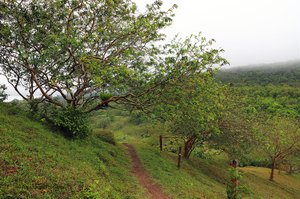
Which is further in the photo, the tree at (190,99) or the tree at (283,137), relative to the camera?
the tree at (283,137)

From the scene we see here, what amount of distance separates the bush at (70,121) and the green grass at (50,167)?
82 centimetres

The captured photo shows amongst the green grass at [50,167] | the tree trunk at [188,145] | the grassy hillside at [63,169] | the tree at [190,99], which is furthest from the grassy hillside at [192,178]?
the tree at [190,99]

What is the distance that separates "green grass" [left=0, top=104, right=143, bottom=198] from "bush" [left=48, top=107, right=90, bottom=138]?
0.82m

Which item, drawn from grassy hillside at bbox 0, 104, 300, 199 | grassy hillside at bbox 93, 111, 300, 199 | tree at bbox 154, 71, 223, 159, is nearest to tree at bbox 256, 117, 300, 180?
grassy hillside at bbox 93, 111, 300, 199

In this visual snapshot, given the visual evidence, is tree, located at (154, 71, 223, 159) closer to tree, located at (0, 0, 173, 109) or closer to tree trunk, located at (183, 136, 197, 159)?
tree, located at (0, 0, 173, 109)

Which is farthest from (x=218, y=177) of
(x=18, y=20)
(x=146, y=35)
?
(x=18, y=20)

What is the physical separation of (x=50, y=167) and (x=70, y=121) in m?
8.00

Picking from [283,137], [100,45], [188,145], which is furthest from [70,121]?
[283,137]

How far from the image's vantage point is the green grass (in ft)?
33.7

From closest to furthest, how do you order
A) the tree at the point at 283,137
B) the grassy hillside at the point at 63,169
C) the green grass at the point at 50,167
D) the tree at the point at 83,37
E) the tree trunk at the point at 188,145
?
the green grass at the point at 50,167 < the grassy hillside at the point at 63,169 < the tree at the point at 83,37 < the tree trunk at the point at 188,145 < the tree at the point at 283,137

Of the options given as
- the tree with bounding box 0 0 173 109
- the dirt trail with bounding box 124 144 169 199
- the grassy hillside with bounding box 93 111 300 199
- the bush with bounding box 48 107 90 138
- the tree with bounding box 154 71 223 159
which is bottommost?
the grassy hillside with bounding box 93 111 300 199

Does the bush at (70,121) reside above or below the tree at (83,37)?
below

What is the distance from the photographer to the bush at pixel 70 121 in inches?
790

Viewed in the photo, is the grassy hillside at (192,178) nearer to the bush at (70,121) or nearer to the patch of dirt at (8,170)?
the bush at (70,121)
